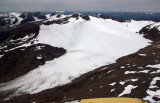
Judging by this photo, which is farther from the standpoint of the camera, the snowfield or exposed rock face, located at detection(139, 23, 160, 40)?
exposed rock face, located at detection(139, 23, 160, 40)

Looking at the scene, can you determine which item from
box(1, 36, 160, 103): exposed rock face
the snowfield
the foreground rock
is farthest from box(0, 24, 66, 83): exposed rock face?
box(1, 36, 160, 103): exposed rock face

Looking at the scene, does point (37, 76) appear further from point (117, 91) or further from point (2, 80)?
point (117, 91)

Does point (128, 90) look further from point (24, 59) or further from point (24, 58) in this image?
point (24, 58)

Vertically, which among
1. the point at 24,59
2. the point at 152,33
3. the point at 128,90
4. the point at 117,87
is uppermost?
the point at 152,33

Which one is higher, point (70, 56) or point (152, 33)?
point (152, 33)

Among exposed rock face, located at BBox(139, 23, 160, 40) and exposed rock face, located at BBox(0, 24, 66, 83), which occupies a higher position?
exposed rock face, located at BBox(139, 23, 160, 40)

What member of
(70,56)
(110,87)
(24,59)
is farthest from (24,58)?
(110,87)

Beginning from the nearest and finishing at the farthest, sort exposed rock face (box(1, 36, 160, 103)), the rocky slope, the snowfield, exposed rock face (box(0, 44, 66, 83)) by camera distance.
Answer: exposed rock face (box(1, 36, 160, 103))
the rocky slope
the snowfield
exposed rock face (box(0, 44, 66, 83))

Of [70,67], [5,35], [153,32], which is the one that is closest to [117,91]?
[70,67]

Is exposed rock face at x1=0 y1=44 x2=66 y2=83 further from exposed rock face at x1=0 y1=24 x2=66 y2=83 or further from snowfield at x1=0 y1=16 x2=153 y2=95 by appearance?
snowfield at x1=0 y1=16 x2=153 y2=95

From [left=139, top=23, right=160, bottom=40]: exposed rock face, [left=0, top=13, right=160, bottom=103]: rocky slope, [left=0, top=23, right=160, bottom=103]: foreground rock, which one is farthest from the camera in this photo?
[left=139, top=23, right=160, bottom=40]: exposed rock face

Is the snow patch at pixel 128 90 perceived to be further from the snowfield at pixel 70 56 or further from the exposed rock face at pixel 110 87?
the exposed rock face at pixel 110 87
